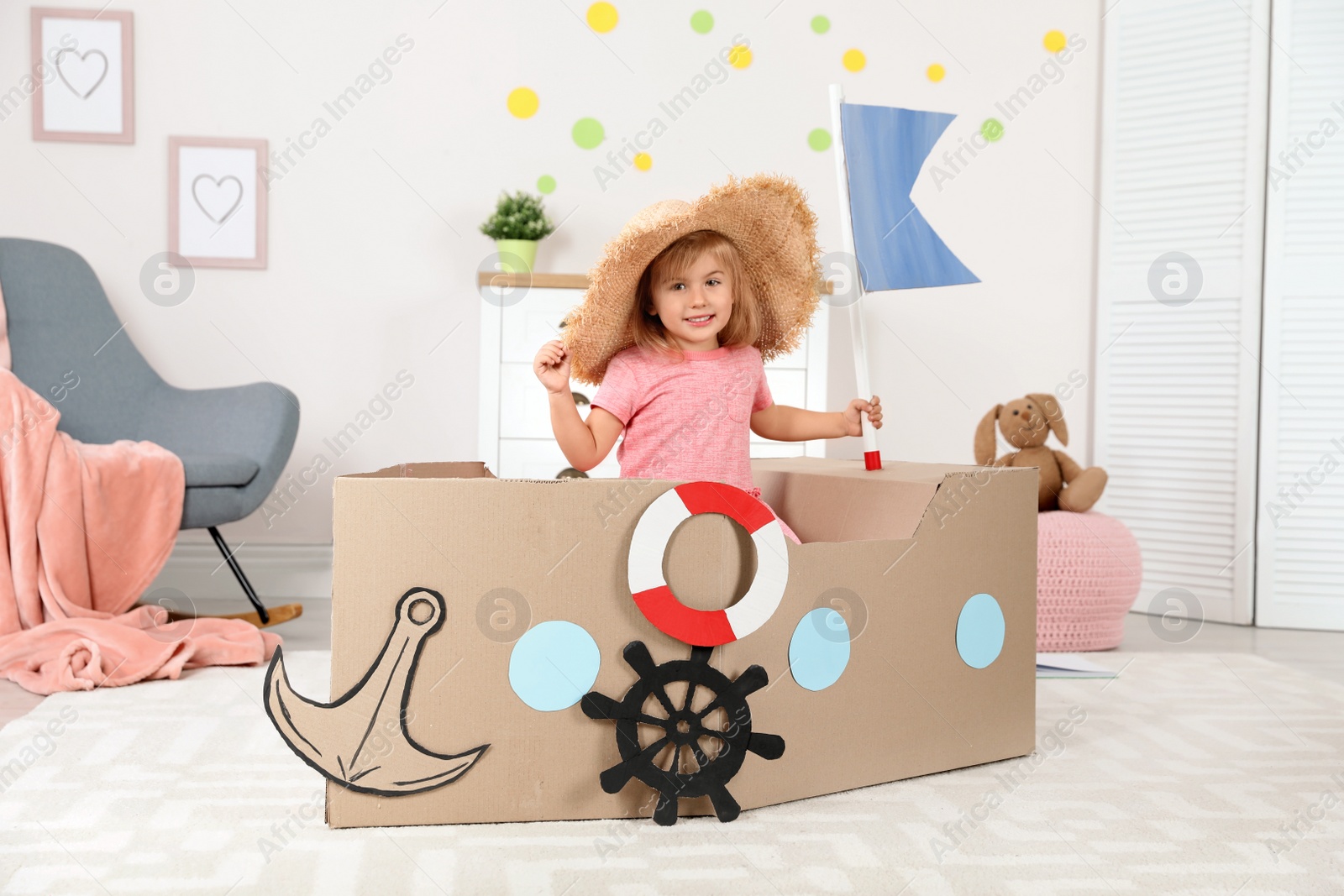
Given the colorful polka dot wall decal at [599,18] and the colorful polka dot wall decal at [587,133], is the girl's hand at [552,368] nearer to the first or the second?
the colorful polka dot wall decal at [587,133]

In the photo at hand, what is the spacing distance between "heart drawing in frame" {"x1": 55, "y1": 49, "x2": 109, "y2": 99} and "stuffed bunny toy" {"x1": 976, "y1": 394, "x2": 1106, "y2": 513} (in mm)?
2299

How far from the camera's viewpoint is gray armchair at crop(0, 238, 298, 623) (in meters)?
2.19

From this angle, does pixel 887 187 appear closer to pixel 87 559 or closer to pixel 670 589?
pixel 670 589

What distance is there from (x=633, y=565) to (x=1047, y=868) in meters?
0.50

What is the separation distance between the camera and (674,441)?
140 cm

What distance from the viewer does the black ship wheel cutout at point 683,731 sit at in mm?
1067

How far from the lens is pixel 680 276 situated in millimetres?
1410

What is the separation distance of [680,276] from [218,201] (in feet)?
5.47

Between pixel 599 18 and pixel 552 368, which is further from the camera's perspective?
pixel 599 18

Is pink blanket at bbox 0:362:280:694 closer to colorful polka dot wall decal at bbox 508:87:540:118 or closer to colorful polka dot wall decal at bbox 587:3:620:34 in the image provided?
colorful polka dot wall decal at bbox 508:87:540:118

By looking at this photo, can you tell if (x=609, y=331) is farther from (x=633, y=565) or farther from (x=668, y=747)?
(x=668, y=747)

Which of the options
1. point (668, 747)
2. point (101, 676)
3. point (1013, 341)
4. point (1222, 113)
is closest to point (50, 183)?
point (101, 676)

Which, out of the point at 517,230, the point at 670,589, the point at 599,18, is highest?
the point at 599,18

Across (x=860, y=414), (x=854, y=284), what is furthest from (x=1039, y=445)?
(x=854, y=284)
